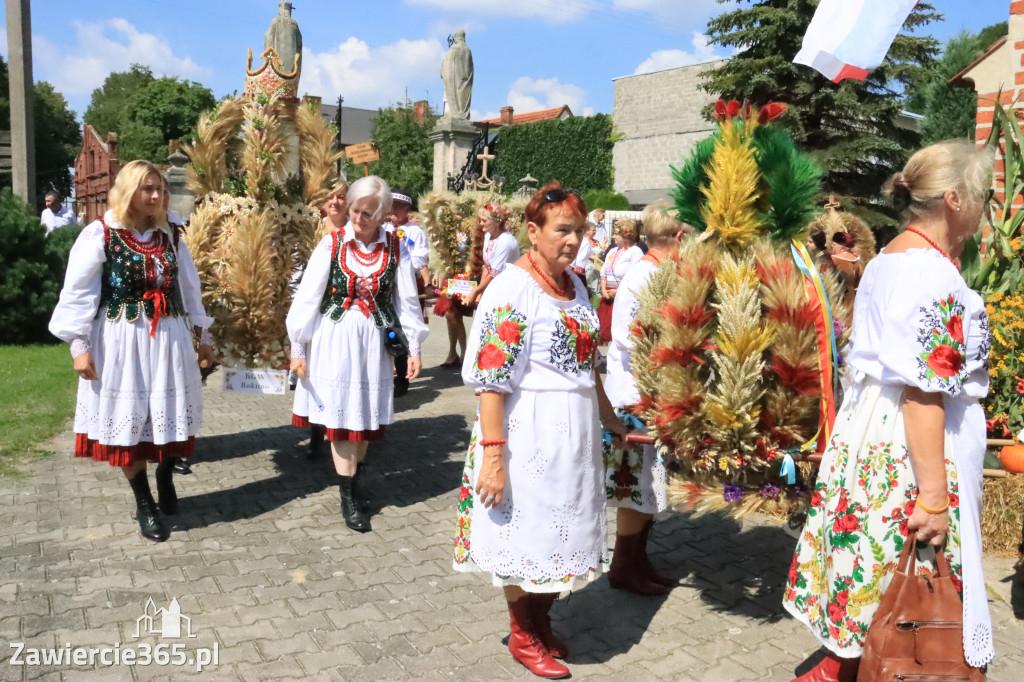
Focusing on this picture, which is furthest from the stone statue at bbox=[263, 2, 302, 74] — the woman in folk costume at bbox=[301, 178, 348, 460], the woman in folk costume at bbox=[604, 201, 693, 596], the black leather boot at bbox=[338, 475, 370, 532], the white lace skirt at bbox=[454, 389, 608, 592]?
the white lace skirt at bbox=[454, 389, 608, 592]

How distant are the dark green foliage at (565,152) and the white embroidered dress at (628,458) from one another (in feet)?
99.7

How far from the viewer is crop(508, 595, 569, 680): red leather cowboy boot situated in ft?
11.0

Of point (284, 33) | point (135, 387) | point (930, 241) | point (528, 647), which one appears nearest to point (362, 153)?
point (135, 387)

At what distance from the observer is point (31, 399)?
7.89 meters

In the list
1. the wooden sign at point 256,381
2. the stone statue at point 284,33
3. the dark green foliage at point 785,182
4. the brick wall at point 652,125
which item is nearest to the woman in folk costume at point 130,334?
the wooden sign at point 256,381

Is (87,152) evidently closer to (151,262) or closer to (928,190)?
(151,262)

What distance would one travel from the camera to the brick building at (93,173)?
25.3 metres

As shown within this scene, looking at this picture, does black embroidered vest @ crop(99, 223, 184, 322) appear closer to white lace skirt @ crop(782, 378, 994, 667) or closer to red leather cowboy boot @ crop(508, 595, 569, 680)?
red leather cowboy boot @ crop(508, 595, 569, 680)

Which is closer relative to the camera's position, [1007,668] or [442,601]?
[1007,668]

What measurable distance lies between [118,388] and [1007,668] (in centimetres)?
460

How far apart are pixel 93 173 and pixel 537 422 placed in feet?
95.9

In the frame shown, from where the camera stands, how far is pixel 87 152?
28969mm

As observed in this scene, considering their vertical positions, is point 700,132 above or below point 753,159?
above

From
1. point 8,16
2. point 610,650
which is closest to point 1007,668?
point 610,650
